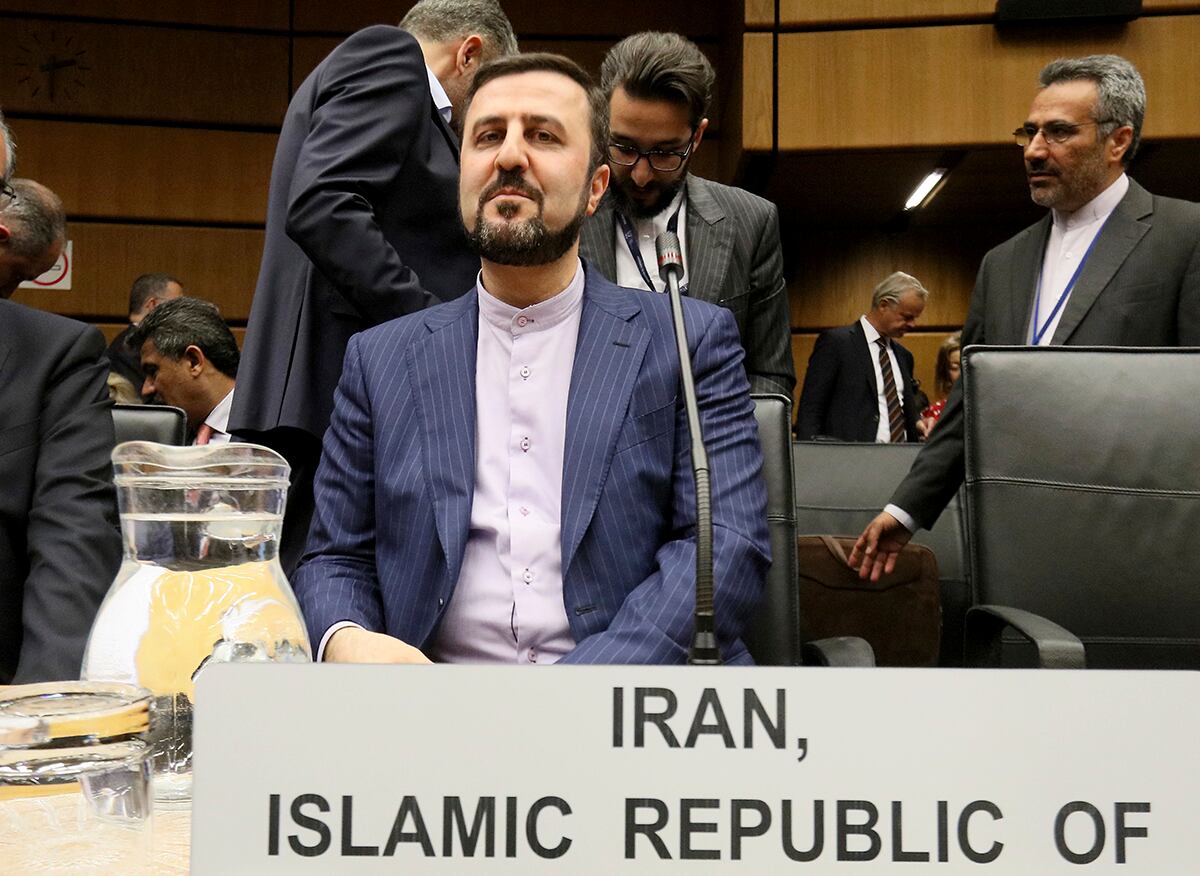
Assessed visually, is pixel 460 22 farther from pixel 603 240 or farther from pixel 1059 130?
pixel 1059 130

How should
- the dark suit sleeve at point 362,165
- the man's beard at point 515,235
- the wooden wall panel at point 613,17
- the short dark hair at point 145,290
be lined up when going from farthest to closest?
the wooden wall panel at point 613,17
the short dark hair at point 145,290
the dark suit sleeve at point 362,165
the man's beard at point 515,235

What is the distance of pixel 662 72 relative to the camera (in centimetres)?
208

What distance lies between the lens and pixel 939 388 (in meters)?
6.09

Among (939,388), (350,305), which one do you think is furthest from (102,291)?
(350,305)

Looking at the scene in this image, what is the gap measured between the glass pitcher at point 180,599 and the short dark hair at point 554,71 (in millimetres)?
949

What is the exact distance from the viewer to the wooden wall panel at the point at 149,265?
6309 mm

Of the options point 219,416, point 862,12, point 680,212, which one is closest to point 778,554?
point 680,212

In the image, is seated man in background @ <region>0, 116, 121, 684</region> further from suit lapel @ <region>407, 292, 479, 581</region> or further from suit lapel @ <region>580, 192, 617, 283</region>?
suit lapel @ <region>580, 192, 617, 283</region>

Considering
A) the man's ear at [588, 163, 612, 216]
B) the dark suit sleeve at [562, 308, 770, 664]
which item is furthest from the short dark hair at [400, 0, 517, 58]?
the dark suit sleeve at [562, 308, 770, 664]

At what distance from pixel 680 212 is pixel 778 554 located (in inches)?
37.5

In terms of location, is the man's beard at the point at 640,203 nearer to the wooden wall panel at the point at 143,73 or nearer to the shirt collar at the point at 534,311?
the shirt collar at the point at 534,311

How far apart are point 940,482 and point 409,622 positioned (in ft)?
3.44

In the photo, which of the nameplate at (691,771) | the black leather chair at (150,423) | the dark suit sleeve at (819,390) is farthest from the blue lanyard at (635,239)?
the dark suit sleeve at (819,390)

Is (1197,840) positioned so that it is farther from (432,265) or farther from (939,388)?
(939,388)
